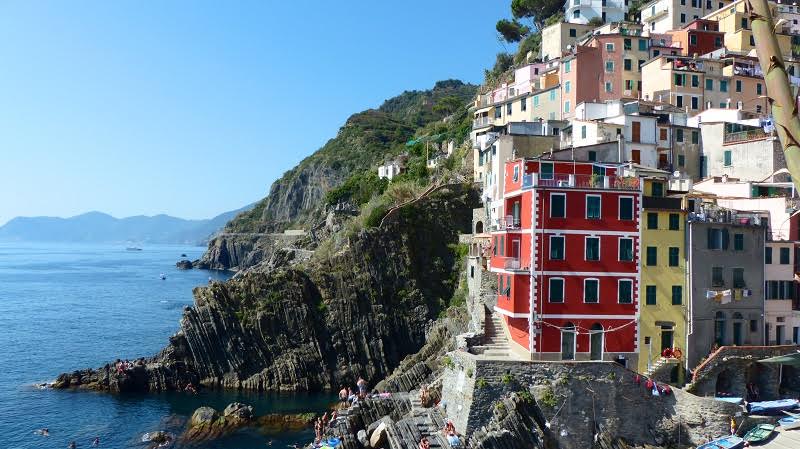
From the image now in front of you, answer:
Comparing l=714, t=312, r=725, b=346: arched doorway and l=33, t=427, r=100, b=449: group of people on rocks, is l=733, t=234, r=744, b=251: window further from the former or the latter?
l=33, t=427, r=100, b=449: group of people on rocks

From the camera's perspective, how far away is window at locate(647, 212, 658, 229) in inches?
1398

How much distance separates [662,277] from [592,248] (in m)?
4.28

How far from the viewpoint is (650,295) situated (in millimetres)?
35406

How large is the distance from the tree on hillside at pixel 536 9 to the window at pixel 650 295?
238ft

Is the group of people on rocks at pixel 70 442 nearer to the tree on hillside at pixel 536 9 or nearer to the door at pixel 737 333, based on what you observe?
the door at pixel 737 333

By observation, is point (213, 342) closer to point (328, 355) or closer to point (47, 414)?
point (328, 355)

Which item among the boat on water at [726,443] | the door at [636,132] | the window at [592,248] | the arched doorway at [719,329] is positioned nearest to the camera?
the boat on water at [726,443]

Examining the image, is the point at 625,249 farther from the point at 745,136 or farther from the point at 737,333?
the point at 745,136

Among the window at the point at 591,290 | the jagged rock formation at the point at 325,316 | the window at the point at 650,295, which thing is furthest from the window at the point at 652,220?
the jagged rock formation at the point at 325,316

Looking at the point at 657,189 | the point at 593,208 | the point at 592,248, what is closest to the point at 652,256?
the point at 592,248

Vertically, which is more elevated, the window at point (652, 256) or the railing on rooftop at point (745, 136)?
the railing on rooftop at point (745, 136)

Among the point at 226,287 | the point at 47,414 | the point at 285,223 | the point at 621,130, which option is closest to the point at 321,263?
the point at 226,287

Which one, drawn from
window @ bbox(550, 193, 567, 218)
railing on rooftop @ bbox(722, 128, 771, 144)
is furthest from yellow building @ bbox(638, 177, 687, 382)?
railing on rooftop @ bbox(722, 128, 771, 144)

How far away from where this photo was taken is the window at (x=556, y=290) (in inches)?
1369
